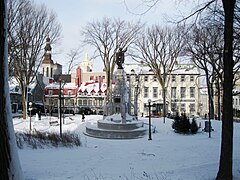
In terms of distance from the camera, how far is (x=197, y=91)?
59188 mm

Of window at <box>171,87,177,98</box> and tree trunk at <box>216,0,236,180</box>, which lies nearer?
tree trunk at <box>216,0,236,180</box>

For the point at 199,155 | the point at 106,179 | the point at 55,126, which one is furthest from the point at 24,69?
the point at 106,179

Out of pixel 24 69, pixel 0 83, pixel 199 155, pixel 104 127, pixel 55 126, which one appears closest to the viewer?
pixel 0 83

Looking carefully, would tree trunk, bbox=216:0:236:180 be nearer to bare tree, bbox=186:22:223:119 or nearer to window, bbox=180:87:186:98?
bare tree, bbox=186:22:223:119

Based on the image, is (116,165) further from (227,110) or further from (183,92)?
(183,92)

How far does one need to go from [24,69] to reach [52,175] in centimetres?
2501

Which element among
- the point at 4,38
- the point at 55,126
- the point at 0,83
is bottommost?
the point at 55,126

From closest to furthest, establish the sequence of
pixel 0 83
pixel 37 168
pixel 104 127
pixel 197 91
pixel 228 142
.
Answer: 1. pixel 0 83
2. pixel 228 142
3. pixel 37 168
4. pixel 104 127
5. pixel 197 91

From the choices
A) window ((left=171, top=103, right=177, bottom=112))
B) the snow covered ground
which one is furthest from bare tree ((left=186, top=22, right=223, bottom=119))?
window ((left=171, top=103, right=177, bottom=112))

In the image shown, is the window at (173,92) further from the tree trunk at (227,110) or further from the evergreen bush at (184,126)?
the tree trunk at (227,110)

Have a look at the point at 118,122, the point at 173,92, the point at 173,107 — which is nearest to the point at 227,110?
the point at 118,122

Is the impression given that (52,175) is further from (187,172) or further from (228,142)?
(228,142)

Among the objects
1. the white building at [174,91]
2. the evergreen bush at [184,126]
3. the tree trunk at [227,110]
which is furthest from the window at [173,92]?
the tree trunk at [227,110]

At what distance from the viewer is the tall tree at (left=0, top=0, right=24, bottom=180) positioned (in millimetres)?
6156
